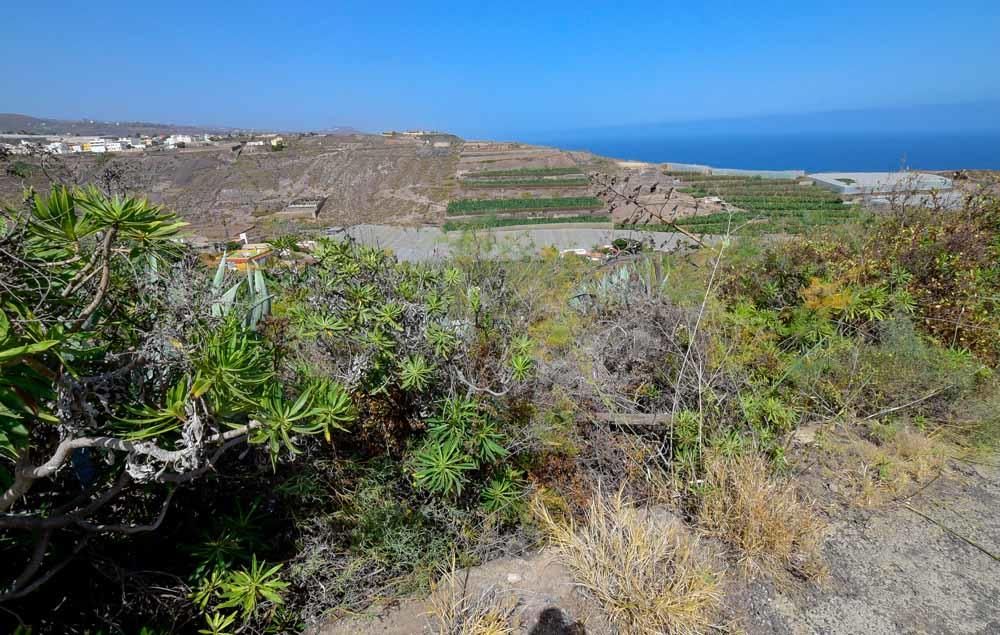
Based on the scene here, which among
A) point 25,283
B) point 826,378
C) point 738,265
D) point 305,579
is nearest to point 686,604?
point 305,579

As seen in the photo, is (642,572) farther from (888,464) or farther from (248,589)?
(888,464)

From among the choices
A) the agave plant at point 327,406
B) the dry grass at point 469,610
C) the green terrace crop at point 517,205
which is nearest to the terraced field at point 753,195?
the green terrace crop at point 517,205

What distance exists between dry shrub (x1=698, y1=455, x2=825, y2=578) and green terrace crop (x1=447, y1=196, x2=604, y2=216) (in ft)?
103

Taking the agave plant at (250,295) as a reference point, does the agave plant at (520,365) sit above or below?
below

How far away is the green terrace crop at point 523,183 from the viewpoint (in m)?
38.8

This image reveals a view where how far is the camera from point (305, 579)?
87.7 inches

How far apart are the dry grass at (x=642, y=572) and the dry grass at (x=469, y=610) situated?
385 mm

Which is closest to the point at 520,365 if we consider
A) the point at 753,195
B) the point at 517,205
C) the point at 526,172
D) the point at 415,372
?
the point at 415,372

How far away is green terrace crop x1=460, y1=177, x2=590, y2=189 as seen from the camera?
127 feet

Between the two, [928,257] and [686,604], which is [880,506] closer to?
[686,604]

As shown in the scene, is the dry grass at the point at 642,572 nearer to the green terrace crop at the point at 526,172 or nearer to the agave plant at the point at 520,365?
the agave plant at the point at 520,365

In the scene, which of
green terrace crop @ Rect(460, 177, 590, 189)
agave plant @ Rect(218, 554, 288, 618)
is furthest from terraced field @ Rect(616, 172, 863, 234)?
agave plant @ Rect(218, 554, 288, 618)

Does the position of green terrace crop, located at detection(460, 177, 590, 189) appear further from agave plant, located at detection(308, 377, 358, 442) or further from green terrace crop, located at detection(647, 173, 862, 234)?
agave plant, located at detection(308, 377, 358, 442)

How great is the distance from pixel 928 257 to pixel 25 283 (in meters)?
5.56
